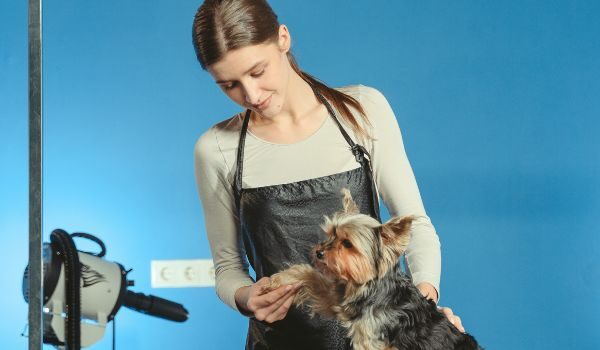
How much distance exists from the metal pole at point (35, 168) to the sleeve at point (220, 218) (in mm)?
490

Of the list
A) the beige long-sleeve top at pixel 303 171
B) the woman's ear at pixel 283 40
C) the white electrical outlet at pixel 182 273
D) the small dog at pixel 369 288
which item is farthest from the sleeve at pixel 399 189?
the white electrical outlet at pixel 182 273

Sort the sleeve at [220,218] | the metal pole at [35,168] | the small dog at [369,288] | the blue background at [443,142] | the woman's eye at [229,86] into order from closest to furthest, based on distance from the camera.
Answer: the metal pole at [35,168] → the small dog at [369,288] → the woman's eye at [229,86] → the sleeve at [220,218] → the blue background at [443,142]

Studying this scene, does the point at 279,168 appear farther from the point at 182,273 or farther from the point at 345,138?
the point at 182,273

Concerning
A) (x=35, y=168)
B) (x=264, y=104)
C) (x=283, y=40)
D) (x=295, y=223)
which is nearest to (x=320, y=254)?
(x=295, y=223)

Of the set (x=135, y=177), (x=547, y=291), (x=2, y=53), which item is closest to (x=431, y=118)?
(x=547, y=291)

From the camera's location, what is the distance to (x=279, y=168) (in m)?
1.54

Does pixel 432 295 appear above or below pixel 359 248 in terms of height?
below

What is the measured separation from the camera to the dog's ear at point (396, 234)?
1.34 metres

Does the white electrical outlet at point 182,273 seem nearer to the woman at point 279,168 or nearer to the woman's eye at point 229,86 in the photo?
the woman at point 279,168

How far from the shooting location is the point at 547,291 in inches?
74.1

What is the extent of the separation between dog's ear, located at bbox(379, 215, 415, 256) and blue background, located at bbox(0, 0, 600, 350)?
52 cm

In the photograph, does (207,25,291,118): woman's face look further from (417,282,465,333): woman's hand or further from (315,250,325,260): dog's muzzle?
(417,282,465,333): woman's hand

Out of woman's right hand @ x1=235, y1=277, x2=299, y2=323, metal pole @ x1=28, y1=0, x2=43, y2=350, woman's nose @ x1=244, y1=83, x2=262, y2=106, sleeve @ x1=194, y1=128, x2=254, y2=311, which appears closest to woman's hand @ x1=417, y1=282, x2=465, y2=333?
woman's right hand @ x1=235, y1=277, x2=299, y2=323

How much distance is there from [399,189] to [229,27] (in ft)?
1.58
